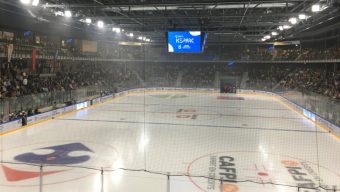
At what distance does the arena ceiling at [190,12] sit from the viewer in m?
11.6

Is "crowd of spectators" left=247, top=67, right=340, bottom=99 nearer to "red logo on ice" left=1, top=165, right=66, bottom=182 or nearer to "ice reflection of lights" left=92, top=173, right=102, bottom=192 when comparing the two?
"ice reflection of lights" left=92, top=173, right=102, bottom=192

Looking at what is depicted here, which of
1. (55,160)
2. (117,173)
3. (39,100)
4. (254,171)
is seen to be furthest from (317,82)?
(55,160)

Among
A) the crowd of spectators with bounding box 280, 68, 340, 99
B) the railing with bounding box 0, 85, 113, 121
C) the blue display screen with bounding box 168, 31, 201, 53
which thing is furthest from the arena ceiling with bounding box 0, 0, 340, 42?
the railing with bounding box 0, 85, 113, 121

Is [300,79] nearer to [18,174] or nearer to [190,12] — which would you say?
[190,12]

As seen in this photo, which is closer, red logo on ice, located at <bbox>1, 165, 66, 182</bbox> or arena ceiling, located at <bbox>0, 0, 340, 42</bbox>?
red logo on ice, located at <bbox>1, 165, 66, 182</bbox>

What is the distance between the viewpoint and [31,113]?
1162 cm

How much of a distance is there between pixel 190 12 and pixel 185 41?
12.5 ft

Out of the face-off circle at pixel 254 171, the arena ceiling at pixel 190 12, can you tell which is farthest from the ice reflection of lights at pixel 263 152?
the arena ceiling at pixel 190 12

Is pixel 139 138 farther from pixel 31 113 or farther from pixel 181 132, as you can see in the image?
pixel 31 113

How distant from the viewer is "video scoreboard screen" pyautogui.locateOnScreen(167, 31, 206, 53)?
12180mm

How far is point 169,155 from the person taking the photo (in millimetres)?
7684

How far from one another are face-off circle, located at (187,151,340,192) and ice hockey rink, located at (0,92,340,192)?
0.06 ft

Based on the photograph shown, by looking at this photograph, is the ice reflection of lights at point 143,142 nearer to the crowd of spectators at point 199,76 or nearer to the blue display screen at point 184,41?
the blue display screen at point 184,41

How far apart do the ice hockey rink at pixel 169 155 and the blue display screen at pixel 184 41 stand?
9.83ft
